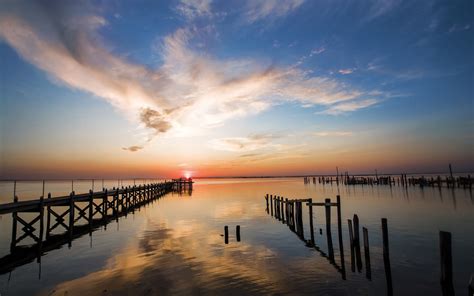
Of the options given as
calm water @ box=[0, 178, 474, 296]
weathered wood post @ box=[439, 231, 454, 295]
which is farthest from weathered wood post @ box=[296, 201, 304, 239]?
weathered wood post @ box=[439, 231, 454, 295]

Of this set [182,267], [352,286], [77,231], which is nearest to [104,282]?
[182,267]

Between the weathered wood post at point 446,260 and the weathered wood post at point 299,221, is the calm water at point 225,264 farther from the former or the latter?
the weathered wood post at point 446,260

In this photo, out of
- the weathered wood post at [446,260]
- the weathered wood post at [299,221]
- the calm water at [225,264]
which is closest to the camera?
the weathered wood post at [446,260]

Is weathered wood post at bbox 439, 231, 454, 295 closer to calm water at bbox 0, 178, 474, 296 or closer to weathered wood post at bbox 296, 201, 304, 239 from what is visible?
calm water at bbox 0, 178, 474, 296

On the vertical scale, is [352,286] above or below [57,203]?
below

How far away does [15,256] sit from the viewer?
15.8 m

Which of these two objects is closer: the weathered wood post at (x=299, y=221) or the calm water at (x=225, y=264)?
the calm water at (x=225, y=264)

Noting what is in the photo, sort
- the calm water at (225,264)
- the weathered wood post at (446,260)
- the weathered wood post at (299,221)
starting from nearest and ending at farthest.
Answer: the weathered wood post at (446,260) → the calm water at (225,264) → the weathered wood post at (299,221)

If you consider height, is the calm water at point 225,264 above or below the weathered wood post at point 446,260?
below

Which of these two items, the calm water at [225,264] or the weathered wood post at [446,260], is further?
the calm water at [225,264]

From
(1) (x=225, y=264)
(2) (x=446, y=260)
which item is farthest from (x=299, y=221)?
(2) (x=446, y=260)

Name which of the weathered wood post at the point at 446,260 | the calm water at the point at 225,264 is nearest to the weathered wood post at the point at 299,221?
the calm water at the point at 225,264

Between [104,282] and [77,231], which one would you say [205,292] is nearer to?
[104,282]

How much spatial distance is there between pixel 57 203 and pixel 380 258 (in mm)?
21510
